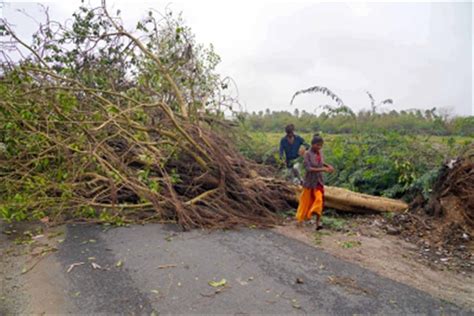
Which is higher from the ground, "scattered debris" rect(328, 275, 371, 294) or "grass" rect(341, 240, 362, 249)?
"scattered debris" rect(328, 275, 371, 294)

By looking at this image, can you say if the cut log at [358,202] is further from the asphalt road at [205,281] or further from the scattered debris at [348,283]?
the scattered debris at [348,283]

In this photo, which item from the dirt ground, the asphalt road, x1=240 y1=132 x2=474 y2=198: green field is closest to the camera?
the asphalt road

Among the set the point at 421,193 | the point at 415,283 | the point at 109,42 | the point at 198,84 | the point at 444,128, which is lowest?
the point at 415,283

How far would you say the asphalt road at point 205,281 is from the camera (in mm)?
3123

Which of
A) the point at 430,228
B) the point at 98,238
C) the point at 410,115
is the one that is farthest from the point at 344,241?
the point at 410,115

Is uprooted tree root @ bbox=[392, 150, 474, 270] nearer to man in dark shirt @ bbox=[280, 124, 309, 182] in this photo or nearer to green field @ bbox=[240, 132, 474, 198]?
green field @ bbox=[240, 132, 474, 198]

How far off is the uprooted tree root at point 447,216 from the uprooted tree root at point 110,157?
2203mm

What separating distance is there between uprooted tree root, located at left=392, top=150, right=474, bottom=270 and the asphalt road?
173cm

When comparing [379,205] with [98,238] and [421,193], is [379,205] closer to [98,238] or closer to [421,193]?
[421,193]

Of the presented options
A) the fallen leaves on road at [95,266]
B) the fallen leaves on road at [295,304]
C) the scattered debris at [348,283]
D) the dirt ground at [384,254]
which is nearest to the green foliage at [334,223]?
the dirt ground at [384,254]

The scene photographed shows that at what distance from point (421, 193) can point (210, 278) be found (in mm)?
4329

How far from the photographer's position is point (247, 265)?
13.2 feet

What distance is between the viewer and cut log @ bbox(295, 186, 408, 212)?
254 inches

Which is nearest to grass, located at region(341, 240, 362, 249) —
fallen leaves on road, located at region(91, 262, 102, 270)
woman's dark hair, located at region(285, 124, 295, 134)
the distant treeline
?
woman's dark hair, located at region(285, 124, 295, 134)
